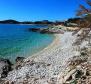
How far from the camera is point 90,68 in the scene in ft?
32.5

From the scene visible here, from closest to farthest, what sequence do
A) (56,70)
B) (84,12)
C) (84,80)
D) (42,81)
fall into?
(84,80) → (84,12) → (42,81) → (56,70)

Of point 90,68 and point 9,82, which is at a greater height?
point 90,68

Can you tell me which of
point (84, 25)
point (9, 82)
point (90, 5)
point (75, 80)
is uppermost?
point (90, 5)

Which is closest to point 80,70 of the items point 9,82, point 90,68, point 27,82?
point 90,68

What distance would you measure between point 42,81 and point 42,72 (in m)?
2.00

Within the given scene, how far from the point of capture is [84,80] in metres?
8.72

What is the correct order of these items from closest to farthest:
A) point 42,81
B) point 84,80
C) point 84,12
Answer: point 84,80, point 84,12, point 42,81

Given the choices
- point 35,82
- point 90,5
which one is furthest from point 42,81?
point 90,5

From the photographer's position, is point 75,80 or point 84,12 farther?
point 84,12

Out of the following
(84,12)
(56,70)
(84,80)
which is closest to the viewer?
(84,80)

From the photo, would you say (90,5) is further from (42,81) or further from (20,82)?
(20,82)

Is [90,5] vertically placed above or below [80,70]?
above

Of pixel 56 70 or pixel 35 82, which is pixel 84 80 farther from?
pixel 56 70

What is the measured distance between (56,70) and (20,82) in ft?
8.27
